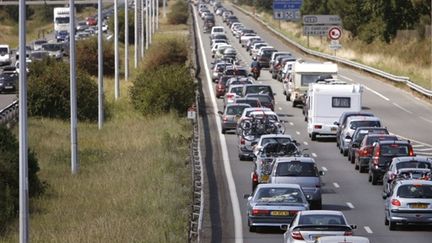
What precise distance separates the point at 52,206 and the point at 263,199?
797 centimetres

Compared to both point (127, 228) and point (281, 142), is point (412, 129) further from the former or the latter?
point (127, 228)

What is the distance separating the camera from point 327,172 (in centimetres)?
4178

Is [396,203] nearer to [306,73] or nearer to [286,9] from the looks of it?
[306,73]

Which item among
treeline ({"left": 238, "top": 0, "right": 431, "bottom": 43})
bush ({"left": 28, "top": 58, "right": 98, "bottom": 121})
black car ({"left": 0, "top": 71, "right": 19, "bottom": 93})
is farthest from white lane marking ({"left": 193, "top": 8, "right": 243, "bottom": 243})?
treeline ({"left": 238, "top": 0, "right": 431, "bottom": 43})

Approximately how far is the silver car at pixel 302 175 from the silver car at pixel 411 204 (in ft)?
10.7

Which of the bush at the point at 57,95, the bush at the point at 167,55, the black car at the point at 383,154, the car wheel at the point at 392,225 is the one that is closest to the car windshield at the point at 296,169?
the car wheel at the point at 392,225

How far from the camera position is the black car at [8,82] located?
81438 mm

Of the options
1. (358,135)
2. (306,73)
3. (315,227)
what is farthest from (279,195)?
(306,73)

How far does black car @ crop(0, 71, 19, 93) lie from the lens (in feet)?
267

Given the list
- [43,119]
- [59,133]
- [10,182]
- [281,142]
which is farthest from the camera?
[43,119]

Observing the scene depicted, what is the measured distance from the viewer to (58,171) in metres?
44.1

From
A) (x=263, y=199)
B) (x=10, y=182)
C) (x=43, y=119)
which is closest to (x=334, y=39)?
(x=43, y=119)

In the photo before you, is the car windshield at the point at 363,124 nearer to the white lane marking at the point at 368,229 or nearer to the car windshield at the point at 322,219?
the white lane marking at the point at 368,229

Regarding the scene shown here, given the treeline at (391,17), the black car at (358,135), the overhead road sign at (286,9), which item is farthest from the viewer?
the treeline at (391,17)
